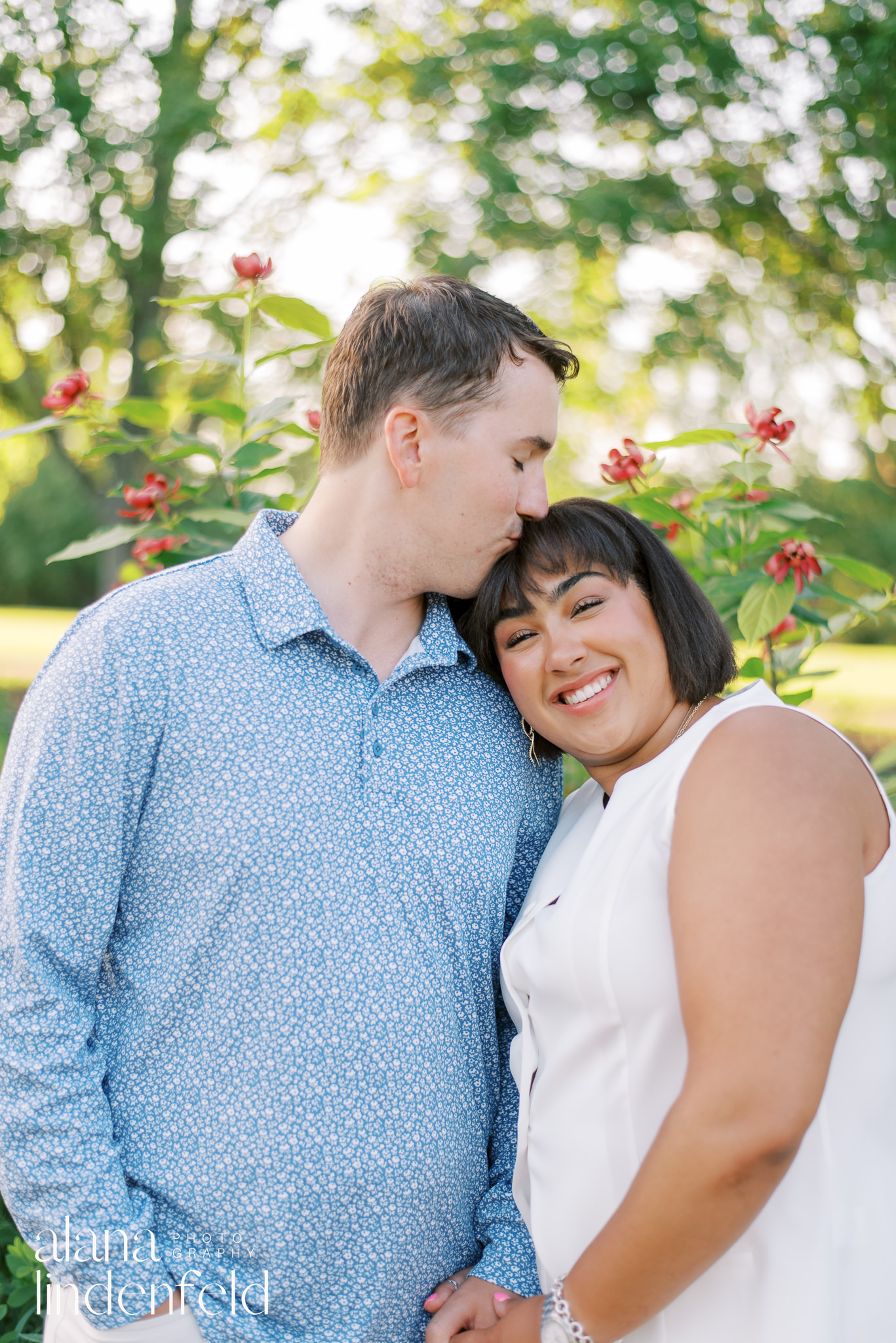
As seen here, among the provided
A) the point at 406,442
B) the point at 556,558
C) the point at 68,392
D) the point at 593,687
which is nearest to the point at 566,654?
the point at 593,687

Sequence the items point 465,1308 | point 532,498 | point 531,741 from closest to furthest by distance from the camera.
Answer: point 465,1308, point 532,498, point 531,741

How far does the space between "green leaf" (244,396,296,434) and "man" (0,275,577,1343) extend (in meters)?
0.60

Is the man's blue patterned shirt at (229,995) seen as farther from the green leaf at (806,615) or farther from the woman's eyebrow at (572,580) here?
the green leaf at (806,615)

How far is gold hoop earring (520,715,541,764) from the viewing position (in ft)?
6.99

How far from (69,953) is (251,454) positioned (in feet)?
3.78

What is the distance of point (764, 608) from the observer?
7.22 ft

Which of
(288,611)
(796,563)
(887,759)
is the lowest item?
(887,759)

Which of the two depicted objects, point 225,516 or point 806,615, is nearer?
A: point 225,516

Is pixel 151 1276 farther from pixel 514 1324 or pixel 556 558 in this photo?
pixel 556 558

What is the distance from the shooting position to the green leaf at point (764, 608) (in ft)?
7.14

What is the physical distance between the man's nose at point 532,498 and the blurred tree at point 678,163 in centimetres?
500

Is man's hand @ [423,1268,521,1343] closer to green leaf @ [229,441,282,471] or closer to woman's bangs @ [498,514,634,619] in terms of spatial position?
woman's bangs @ [498,514,634,619]

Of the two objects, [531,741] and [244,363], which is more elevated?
[244,363]

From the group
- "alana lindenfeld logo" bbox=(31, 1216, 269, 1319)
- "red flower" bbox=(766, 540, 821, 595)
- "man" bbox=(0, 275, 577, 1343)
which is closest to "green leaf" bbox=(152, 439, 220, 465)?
"man" bbox=(0, 275, 577, 1343)
